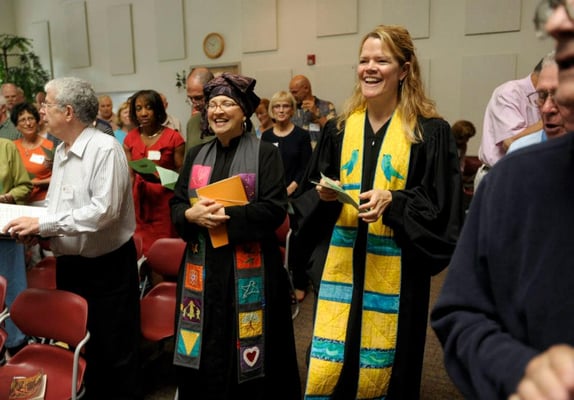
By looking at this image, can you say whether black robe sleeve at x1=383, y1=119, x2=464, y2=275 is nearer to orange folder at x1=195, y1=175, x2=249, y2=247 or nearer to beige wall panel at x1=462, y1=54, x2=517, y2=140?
orange folder at x1=195, y1=175, x2=249, y2=247

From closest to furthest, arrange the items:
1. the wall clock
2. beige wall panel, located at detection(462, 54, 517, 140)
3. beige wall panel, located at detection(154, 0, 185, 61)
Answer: beige wall panel, located at detection(462, 54, 517, 140)
the wall clock
beige wall panel, located at detection(154, 0, 185, 61)

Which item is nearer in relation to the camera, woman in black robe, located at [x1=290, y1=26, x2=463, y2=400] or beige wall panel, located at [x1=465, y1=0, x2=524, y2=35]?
woman in black robe, located at [x1=290, y1=26, x2=463, y2=400]

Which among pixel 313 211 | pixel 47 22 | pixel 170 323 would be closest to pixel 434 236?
pixel 313 211

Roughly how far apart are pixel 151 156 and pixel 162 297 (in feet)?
3.91

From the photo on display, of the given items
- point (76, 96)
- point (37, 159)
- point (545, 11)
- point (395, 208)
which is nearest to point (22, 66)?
point (37, 159)

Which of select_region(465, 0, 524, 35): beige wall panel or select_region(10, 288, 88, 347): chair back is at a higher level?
select_region(465, 0, 524, 35): beige wall panel

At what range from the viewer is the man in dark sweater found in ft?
1.97

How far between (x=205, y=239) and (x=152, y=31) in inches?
313

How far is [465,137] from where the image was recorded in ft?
19.1

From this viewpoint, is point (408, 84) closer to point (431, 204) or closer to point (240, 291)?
point (431, 204)

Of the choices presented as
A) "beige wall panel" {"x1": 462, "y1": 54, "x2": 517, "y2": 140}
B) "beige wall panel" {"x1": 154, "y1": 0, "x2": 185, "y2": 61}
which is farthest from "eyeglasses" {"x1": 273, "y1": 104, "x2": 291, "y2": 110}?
"beige wall panel" {"x1": 154, "y1": 0, "x2": 185, "y2": 61}

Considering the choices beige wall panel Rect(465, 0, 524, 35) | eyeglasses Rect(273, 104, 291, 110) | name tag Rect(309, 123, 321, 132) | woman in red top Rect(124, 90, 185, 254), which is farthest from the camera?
beige wall panel Rect(465, 0, 524, 35)

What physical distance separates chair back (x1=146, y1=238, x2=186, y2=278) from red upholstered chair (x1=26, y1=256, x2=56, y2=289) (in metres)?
0.71

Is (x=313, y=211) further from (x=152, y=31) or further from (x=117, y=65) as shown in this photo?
(x=117, y=65)
